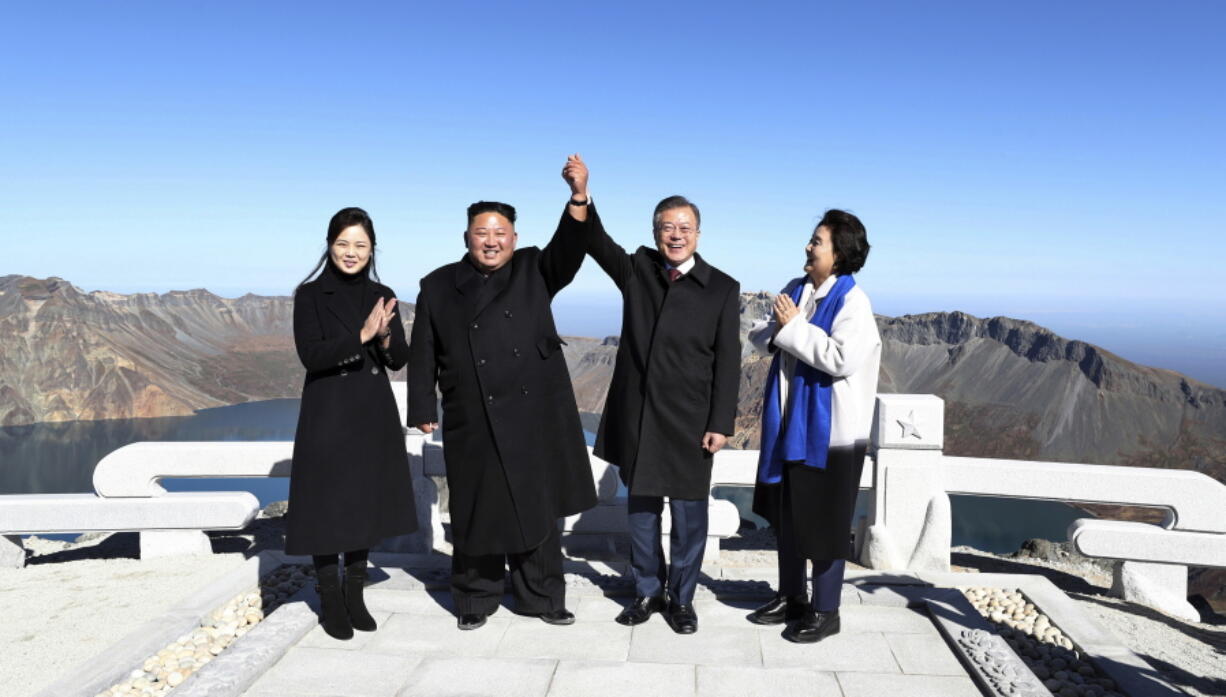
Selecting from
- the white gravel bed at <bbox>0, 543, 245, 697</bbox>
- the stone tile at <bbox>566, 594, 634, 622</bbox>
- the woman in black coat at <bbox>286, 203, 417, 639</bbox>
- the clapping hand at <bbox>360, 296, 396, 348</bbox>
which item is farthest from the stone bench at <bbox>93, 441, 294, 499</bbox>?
the stone tile at <bbox>566, 594, 634, 622</bbox>

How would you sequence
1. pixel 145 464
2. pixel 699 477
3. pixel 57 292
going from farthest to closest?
pixel 57 292 < pixel 145 464 < pixel 699 477

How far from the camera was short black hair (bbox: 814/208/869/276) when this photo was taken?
3438mm

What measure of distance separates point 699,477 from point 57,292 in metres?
80.3

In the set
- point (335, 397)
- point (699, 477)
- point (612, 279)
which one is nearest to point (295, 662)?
point (335, 397)

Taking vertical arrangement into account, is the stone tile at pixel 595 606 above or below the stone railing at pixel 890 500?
below

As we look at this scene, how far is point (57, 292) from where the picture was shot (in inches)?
2734

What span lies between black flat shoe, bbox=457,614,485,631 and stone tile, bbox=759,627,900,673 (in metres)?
1.27

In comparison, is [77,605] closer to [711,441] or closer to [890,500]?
[711,441]

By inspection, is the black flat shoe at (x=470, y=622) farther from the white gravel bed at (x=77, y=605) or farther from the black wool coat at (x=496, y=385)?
the white gravel bed at (x=77, y=605)

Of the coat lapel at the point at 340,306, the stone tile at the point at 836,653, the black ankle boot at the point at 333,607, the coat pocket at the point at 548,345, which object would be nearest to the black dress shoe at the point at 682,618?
the stone tile at the point at 836,653

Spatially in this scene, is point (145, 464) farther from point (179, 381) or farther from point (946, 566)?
point (179, 381)

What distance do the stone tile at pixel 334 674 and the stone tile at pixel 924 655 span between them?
6.67 feet

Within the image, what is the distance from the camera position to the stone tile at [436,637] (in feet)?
11.9

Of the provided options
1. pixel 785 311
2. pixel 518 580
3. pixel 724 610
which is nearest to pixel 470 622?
pixel 518 580
